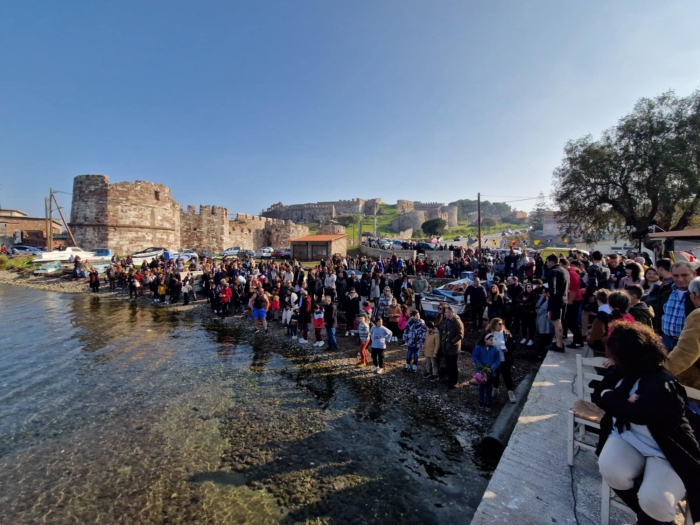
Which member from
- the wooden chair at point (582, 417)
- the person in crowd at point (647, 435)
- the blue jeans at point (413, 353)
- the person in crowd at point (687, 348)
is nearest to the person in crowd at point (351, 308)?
the blue jeans at point (413, 353)

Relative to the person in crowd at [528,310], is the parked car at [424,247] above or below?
above

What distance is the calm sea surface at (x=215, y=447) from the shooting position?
432 cm

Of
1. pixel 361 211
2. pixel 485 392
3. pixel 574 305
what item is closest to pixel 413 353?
pixel 485 392

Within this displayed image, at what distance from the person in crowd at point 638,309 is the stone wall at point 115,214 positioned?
110ft

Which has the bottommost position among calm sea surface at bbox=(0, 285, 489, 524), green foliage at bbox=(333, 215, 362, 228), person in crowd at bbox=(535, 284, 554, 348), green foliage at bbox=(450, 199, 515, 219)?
calm sea surface at bbox=(0, 285, 489, 524)

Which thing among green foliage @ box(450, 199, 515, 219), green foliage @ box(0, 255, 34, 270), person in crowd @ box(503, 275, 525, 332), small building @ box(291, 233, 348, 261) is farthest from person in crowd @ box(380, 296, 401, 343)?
green foliage @ box(450, 199, 515, 219)

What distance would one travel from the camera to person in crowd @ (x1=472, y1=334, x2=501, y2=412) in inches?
251

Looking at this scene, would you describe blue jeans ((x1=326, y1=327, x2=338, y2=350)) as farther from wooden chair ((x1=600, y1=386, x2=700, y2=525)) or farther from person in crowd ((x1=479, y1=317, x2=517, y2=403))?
wooden chair ((x1=600, y1=386, x2=700, y2=525))

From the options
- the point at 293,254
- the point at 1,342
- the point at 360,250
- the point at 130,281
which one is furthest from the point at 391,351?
the point at 360,250

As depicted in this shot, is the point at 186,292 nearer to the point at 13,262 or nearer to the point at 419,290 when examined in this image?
the point at 419,290

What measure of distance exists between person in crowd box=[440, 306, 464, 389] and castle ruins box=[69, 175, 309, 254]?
3035cm

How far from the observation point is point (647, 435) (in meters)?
2.27

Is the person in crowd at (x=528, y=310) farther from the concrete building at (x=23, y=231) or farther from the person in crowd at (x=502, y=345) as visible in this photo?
the concrete building at (x=23, y=231)

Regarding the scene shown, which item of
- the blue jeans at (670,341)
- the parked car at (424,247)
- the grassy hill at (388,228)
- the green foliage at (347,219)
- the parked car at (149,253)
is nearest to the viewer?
the blue jeans at (670,341)
